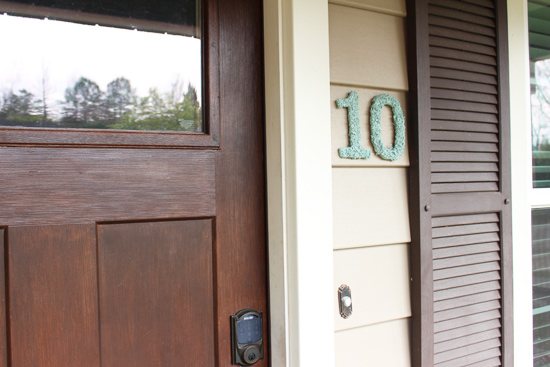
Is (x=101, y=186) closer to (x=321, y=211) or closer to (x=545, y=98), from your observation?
(x=321, y=211)

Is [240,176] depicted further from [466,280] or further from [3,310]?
[466,280]

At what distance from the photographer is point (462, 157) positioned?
112 cm

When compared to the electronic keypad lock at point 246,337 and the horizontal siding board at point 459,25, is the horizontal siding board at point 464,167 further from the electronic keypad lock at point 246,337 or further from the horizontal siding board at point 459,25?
the electronic keypad lock at point 246,337

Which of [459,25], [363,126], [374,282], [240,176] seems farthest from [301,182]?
[459,25]

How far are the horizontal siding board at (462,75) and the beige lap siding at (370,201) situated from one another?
0.32 feet

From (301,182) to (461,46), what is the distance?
0.68 meters

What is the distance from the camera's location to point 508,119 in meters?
1.21

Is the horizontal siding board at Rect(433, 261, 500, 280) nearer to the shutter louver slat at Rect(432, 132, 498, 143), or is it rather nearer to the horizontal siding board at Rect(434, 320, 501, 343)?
the horizontal siding board at Rect(434, 320, 501, 343)

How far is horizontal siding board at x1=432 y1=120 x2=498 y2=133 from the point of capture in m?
1.09

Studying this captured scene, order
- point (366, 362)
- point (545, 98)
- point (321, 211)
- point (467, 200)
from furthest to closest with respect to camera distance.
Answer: point (545, 98), point (467, 200), point (366, 362), point (321, 211)

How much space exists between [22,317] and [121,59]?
0.56 meters

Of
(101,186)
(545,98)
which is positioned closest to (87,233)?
(101,186)

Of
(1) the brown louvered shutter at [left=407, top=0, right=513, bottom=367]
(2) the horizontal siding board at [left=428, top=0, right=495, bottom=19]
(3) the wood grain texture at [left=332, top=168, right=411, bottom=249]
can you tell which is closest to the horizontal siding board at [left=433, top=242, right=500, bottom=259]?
(1) the brown louvered shutter at [left=407, top=0, right=513, bottom=367]

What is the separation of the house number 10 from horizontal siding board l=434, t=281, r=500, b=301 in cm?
40
